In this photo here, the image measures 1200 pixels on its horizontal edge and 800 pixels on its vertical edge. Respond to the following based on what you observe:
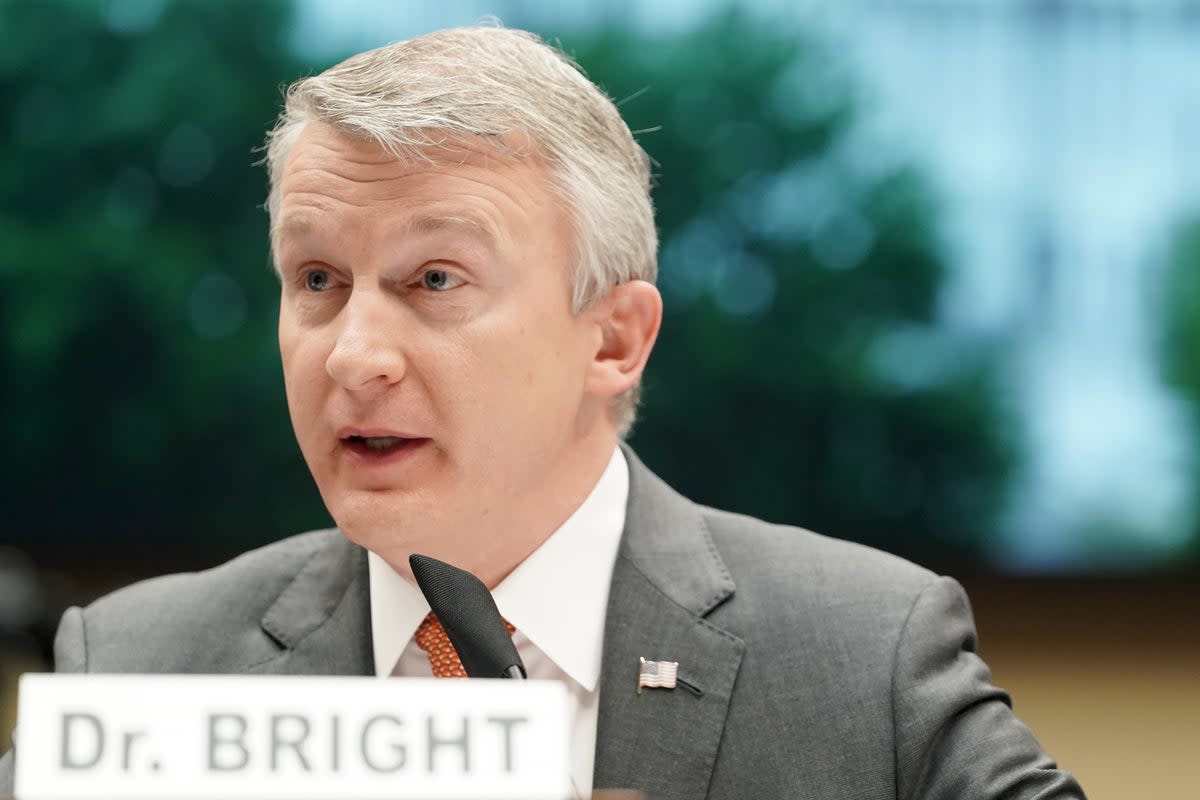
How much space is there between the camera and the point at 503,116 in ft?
6.52

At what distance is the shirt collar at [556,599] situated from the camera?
2059mm

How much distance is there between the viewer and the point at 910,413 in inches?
154

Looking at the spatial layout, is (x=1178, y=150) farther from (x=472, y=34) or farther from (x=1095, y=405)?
(x=472, y=34)

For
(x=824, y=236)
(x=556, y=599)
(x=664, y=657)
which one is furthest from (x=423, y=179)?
(x=824, y=236)

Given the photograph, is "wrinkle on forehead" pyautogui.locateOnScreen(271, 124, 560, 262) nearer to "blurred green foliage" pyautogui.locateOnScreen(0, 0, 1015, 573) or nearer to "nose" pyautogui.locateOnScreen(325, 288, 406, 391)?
"nose" pyautogui.locateOnScreen(325, 288, 406, 391)

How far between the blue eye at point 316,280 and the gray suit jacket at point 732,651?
0.47m

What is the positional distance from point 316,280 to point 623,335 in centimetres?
47

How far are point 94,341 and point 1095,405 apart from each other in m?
2.73

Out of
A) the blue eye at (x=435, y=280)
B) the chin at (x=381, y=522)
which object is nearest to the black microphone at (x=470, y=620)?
the chin at (x=381, y=522)

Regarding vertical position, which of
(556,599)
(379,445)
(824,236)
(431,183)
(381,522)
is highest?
(824,236)

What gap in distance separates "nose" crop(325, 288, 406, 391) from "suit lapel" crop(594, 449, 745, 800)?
0.49 metres

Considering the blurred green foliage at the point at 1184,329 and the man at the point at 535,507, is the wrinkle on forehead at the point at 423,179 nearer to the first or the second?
the man at the point at 535,507

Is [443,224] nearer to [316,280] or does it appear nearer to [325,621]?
[316,280]

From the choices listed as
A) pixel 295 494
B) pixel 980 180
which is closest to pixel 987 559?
pixel 980 180
